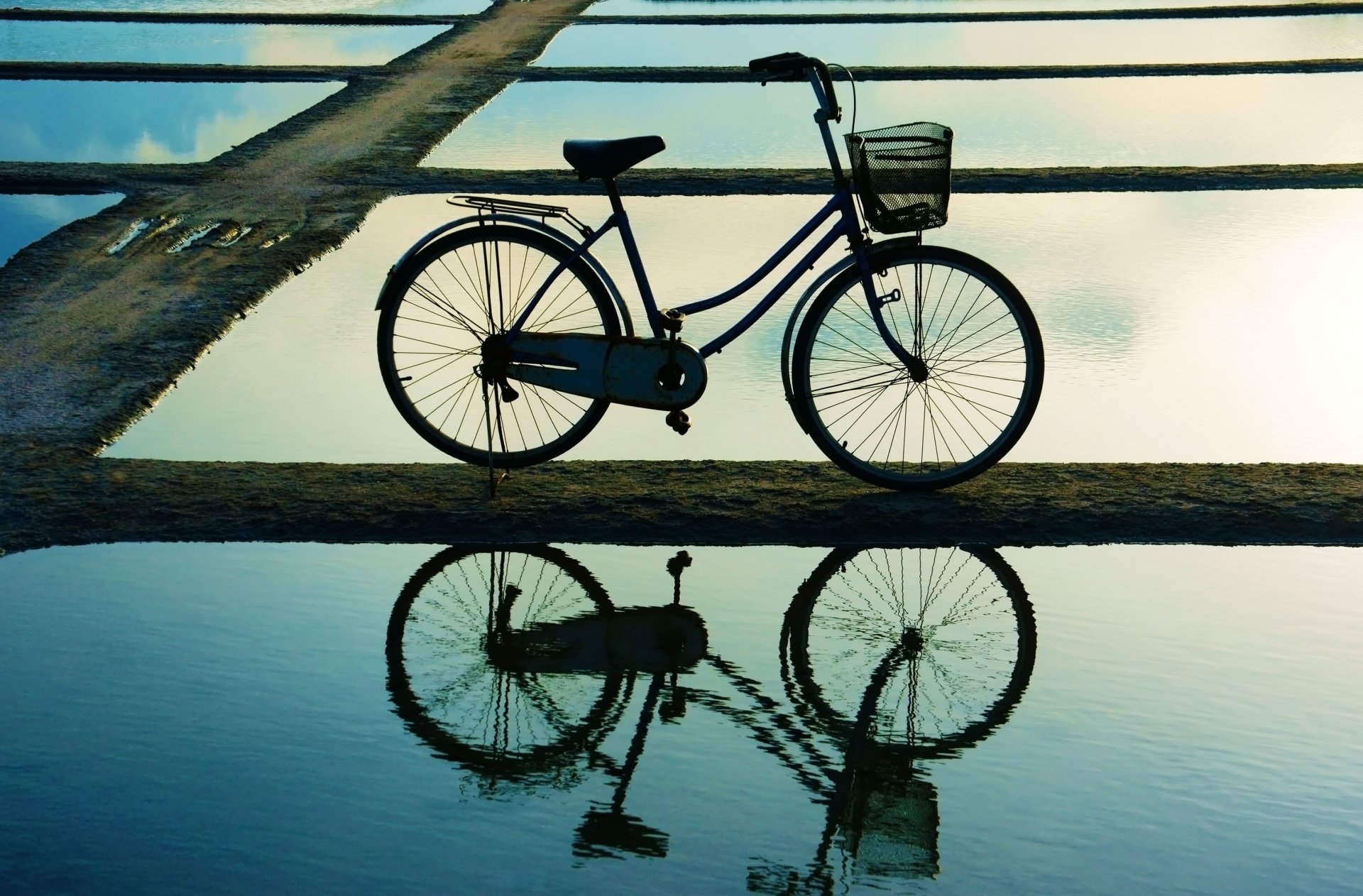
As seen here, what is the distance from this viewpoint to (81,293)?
7391 mm

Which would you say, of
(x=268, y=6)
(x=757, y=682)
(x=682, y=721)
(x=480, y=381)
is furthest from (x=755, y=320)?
(x=268, y=6)

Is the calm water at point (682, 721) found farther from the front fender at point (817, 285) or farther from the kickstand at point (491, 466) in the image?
the front fender at point (817, 285)

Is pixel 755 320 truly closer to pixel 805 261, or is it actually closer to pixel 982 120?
pixel 805 261

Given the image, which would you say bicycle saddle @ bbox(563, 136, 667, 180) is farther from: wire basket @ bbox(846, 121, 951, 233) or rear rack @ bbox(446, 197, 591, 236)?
wire basket @ bbox(846, 121, 951, 233)

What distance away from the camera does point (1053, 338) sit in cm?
679

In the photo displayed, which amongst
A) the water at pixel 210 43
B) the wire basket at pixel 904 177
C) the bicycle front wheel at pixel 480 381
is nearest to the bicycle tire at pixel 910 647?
the wire basket at pixel 904 177

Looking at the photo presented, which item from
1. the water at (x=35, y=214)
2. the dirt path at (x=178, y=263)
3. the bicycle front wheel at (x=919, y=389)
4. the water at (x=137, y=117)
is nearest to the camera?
the bicycle front wheel at (x=919, y=389)

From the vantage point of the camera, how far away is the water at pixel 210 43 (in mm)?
15852

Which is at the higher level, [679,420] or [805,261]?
[805,261]

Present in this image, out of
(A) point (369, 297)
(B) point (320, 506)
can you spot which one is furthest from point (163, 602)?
(A) point (369, 297)

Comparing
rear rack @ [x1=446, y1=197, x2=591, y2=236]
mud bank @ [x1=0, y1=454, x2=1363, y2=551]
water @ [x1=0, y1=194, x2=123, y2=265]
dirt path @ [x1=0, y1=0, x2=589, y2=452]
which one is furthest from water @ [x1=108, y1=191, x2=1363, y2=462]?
water @ [x1=0, y1=194, x2=123, y2=265]

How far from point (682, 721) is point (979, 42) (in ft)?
46.6

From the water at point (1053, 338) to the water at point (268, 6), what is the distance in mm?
11416

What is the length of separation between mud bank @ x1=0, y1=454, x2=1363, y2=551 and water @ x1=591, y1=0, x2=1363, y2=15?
14757 mm
